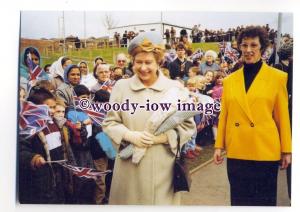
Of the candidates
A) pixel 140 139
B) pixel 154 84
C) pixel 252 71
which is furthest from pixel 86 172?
pixel 252 71

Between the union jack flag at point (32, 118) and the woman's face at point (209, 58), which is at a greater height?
the woman's face at point (209, 58)

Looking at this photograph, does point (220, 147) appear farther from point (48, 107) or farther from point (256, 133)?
point (48, 107)

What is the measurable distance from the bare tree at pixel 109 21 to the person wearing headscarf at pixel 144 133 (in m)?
0.14

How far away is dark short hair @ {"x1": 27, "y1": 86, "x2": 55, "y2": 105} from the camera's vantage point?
6.98 ft

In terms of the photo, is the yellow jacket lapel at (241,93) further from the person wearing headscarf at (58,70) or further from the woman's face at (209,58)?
the person wearing headscarf at (58,70)

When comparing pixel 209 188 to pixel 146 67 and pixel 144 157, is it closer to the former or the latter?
pixel 144 157

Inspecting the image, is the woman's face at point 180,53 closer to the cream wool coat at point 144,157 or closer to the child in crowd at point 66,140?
the cream wool coat at point 144,157

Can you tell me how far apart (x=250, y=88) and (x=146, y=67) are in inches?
22.0

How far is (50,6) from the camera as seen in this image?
83.7 inches

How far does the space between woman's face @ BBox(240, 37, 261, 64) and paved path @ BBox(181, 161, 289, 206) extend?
0.57 metres

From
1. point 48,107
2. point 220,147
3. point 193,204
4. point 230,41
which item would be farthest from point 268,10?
point 48,107

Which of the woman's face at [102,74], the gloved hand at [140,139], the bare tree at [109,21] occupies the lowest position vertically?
the gloved hand at [140,139]

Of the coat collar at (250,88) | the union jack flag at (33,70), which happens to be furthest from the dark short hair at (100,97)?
the coat collar at (250,88)

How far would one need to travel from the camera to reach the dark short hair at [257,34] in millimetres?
2100
